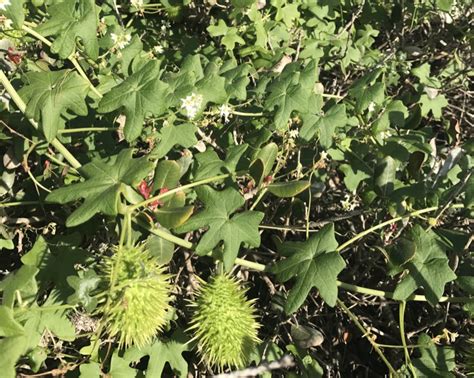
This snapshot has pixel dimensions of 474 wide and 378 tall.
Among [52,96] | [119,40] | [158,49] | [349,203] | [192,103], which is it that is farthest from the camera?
[158,49]

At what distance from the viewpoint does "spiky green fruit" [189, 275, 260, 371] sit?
1.97 m

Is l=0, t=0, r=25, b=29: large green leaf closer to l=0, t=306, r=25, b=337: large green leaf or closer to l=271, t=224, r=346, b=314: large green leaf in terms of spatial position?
l=0, t=306, r=25, b=337: large green leaf

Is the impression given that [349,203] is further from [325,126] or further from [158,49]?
[158,49]

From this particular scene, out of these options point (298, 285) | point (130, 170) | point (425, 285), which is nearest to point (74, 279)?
point (130, 170)

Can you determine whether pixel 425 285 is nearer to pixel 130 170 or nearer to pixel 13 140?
pixel 130 170

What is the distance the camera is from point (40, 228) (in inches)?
106

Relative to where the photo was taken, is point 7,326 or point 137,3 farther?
point 137,3

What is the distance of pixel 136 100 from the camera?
213 centimetres

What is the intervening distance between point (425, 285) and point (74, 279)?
1.29 m

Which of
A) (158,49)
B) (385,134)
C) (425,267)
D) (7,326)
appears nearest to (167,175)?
(7,326)

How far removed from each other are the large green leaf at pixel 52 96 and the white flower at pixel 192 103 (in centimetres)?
40

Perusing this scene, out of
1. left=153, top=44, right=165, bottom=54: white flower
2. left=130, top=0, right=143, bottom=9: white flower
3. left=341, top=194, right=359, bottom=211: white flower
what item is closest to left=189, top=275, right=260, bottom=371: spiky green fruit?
left=341, top=194, right=359, bottom=211: white flower

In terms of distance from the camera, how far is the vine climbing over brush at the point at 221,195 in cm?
199

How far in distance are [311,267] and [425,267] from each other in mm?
477
